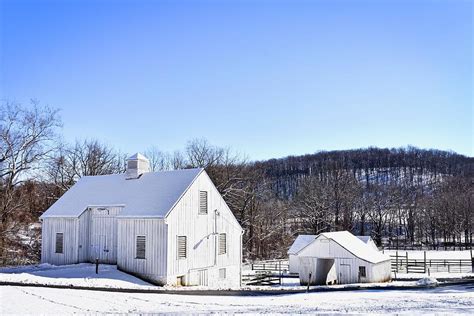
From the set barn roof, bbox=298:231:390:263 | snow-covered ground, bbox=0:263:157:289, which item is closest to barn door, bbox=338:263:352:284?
barn roof, bbox=298:231:390:263

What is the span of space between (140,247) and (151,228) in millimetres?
1356

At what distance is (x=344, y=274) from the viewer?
3603 cm

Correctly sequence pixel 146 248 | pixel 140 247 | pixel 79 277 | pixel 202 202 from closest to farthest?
pixel 79 277 < pixel 146 248 < pixel 140 247 < pixel 202 202

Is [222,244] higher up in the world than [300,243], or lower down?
higher up

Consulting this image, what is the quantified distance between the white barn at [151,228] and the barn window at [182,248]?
58 millimetres

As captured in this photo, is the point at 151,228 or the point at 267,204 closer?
the point at 151,228

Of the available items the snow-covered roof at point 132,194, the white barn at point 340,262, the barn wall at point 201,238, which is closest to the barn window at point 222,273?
the barn wall at point 201,238

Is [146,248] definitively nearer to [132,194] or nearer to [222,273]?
[132,194]

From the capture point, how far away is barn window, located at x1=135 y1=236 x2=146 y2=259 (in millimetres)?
26336

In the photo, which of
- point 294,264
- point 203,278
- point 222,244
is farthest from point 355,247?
point 203,278

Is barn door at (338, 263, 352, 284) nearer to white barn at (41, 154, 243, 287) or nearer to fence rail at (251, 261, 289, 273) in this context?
white barn at (41, 154, 243, 287)

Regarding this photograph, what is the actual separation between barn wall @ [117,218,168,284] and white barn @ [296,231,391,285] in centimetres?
1436

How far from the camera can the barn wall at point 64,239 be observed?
29438mm

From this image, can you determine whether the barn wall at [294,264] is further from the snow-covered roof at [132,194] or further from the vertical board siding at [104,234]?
the vertical board siding at [104,234]
